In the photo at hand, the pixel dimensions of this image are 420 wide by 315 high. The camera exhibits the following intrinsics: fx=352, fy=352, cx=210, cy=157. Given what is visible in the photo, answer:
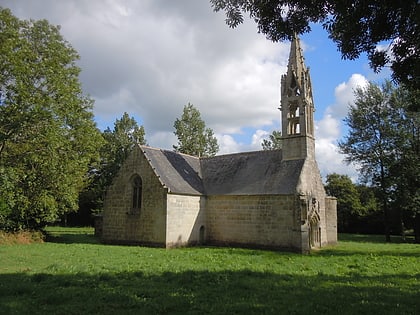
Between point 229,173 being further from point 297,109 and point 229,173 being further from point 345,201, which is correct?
point 345,201

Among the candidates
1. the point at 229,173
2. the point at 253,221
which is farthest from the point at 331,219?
the point at 229,173

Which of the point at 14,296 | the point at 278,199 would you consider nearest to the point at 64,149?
the point at 278,199

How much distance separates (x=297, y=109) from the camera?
2533 cm

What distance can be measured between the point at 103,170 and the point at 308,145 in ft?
100

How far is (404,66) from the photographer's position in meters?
7.82

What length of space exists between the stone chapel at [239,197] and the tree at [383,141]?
27.1 ft

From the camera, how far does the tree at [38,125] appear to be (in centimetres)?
1905

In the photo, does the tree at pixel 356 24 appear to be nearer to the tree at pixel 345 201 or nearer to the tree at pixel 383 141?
the tree at pixel 383 141

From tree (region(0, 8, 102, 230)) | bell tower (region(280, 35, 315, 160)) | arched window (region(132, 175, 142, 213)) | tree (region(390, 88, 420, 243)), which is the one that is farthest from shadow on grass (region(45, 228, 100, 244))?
tree (region(390, 88, 420, 243))

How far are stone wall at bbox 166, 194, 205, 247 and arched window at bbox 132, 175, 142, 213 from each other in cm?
280

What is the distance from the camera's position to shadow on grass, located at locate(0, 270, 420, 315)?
714 cm

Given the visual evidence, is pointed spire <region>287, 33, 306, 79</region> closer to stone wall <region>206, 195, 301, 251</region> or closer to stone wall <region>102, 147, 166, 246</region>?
stone wall <region>206, 195, 301, 251</region>

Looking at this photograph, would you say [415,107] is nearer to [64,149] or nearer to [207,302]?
[207,302]

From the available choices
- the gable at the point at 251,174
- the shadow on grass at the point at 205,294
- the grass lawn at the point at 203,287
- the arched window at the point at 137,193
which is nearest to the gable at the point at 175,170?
the gable at the point at 251,174
